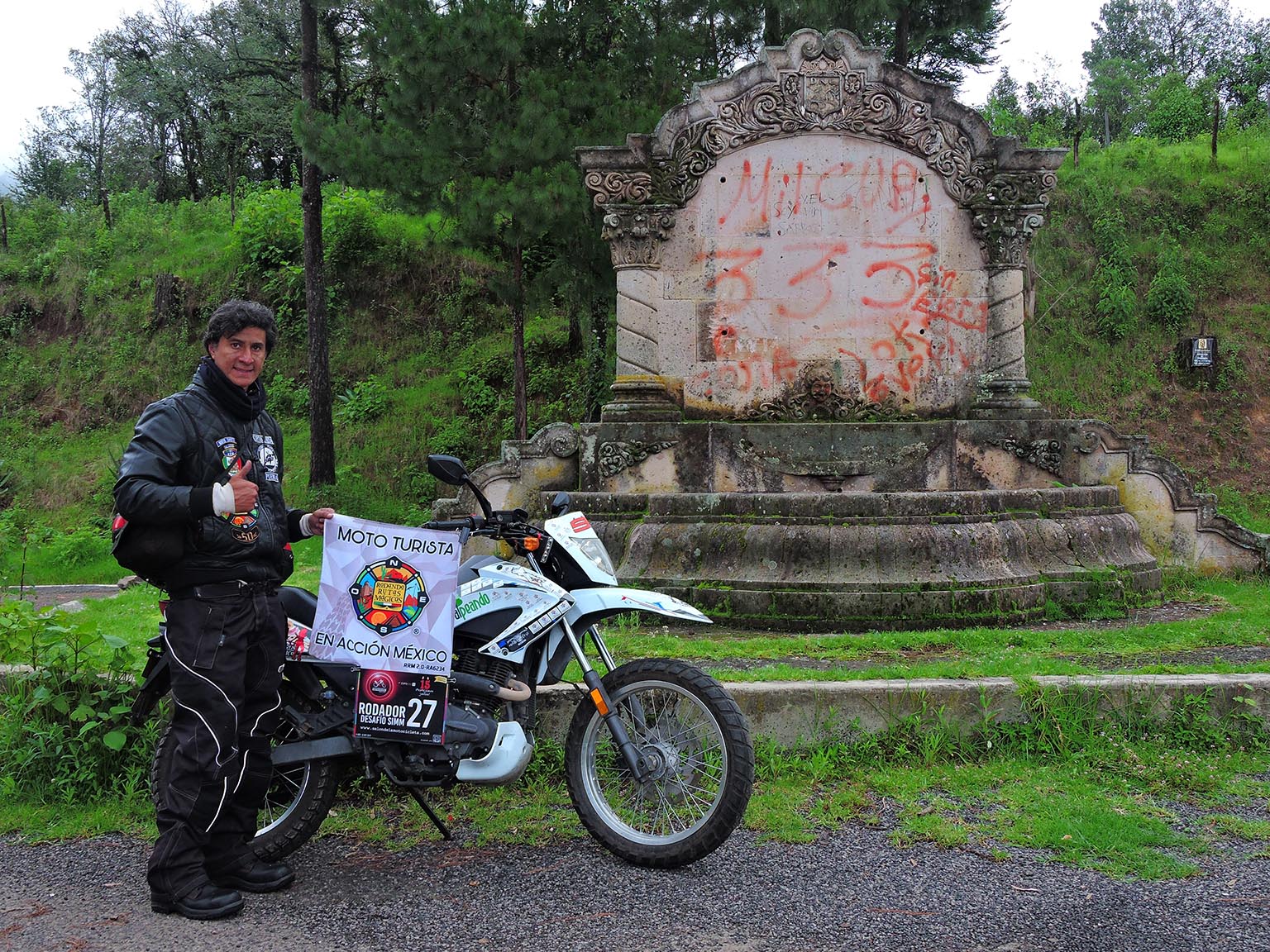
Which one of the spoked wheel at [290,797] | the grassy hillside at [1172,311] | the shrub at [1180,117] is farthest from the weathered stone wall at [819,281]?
the shrub at [1180,117]

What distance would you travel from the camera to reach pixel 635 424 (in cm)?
934

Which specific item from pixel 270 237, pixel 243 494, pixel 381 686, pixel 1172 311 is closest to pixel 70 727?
pixel 381 686

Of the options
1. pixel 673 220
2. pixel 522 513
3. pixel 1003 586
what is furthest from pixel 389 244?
pixel 522 513

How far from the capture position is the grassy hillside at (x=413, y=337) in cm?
1681

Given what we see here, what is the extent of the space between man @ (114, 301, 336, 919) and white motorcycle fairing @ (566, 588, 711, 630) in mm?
1013

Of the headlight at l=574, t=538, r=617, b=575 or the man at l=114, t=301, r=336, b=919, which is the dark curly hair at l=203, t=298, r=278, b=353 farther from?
the headlight at l=574, t=538, r=617, b=575

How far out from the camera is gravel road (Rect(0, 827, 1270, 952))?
3.22 m

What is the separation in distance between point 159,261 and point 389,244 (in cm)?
659

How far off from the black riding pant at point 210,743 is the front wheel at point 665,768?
1.21 m

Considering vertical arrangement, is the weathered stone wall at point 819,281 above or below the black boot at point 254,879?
above

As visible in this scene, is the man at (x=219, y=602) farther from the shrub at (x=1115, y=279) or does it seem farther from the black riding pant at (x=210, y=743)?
the shrub at (x=1115, y=279)

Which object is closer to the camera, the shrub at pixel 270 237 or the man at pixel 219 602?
the man at pixel 219 602

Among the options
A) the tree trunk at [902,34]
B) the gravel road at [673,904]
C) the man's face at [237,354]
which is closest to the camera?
the gravel road at [673,904]

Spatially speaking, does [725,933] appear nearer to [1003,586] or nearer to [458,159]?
[1003,586]
